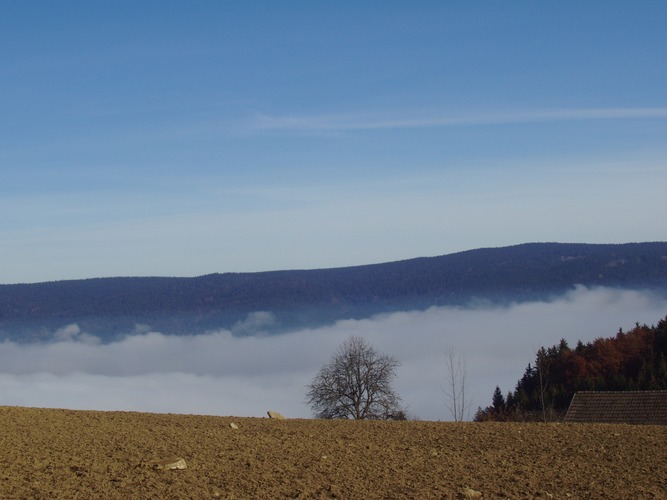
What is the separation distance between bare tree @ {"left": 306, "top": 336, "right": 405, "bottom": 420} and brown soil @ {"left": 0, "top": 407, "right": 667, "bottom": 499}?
24829 mm

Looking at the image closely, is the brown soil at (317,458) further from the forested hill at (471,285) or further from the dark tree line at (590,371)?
the forested hill at (471,285)

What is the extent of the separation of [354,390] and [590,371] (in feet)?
156

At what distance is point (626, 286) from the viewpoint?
195 meters

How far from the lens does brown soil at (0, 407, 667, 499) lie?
1152 cm

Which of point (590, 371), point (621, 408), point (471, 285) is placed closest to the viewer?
point (621, 408)

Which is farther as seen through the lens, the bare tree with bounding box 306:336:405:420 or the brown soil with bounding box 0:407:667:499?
the bare tree with bounding box 306:336:405:420

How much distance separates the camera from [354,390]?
43.5 meters

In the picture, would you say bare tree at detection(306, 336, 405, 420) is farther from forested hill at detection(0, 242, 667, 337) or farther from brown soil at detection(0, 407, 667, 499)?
forested hill at detection(0, 242, 667, 337)

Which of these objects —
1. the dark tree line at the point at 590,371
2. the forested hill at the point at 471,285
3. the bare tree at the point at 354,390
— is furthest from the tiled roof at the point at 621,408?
the forested hill at the point at 471,285

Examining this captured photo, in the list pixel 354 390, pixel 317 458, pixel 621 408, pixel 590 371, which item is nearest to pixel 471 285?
pixel 590 371

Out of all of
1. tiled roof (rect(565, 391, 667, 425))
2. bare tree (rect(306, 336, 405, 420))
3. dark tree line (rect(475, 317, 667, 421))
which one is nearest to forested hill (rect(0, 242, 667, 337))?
dark tree line (rect(475, 317, 667, 421))

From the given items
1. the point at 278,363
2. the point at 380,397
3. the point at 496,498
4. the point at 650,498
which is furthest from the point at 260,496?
the point at 278,363

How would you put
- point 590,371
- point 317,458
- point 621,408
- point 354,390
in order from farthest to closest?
point 590,371, point 354,390, point 621,408, point 317,458

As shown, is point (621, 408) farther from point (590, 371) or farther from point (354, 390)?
point (590, 371)
